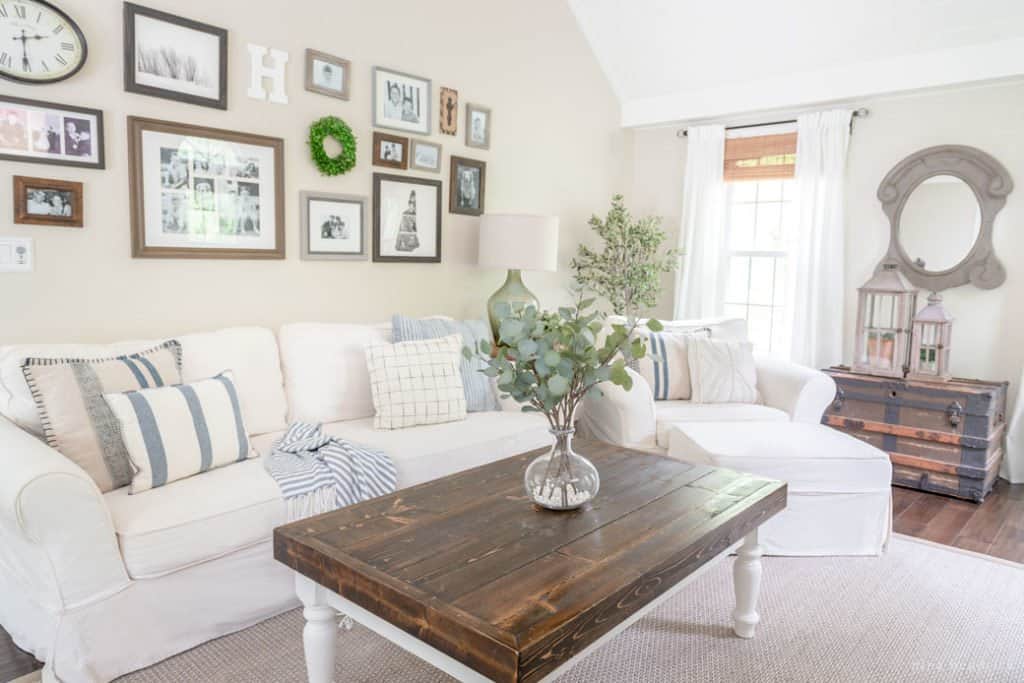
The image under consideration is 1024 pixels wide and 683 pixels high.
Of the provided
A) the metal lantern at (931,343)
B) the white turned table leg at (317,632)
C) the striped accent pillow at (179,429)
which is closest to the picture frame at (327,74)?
the striped accent pillow at (179,429)

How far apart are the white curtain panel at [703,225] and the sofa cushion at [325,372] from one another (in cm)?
263

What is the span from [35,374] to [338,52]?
6.61 feet

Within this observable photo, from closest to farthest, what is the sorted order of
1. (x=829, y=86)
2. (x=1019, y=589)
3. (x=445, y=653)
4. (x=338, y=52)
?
(x=445, y=653)
(x=1019, y=589)
(x=338, y=52)
(x=829, y=86)

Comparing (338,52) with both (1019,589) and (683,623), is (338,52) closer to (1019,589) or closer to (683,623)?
(683,623)

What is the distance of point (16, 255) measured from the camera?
247 cm

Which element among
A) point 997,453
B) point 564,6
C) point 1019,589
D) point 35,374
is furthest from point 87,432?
point 997,453

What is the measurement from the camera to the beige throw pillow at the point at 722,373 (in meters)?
3.58

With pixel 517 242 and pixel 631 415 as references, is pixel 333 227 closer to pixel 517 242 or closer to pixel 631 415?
pixel 517 242

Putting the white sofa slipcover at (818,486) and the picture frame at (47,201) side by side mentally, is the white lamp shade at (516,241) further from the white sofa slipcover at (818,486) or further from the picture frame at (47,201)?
the picture frame at (47,201)

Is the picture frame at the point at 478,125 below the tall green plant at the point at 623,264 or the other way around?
the other way around

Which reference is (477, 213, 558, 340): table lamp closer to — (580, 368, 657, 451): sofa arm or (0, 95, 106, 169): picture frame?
(580, 368, 657, 451): sofa arm

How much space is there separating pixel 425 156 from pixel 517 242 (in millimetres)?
691

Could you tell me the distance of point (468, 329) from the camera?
11.1 feet

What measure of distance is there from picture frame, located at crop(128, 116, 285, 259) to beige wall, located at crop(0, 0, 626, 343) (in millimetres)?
52
